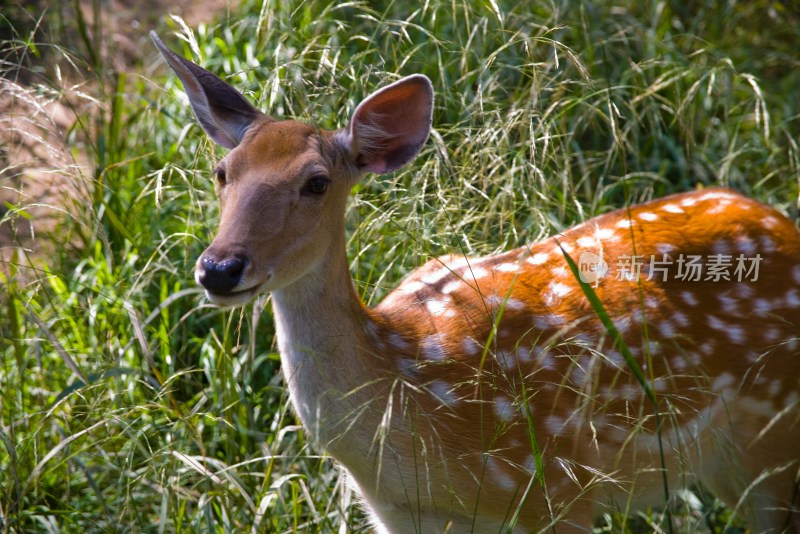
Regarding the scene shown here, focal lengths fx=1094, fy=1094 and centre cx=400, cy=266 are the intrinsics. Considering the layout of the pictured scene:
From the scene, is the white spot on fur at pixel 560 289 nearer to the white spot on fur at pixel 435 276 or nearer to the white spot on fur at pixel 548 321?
the white spot on fur at pixel 548 321

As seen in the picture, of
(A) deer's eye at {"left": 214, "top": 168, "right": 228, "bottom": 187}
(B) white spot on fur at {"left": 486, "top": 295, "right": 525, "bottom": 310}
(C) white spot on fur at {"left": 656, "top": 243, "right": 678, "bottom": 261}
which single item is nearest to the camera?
(A) deer's eye at {"left": 214, "top": 168, "right": 228, "bottom": 187}

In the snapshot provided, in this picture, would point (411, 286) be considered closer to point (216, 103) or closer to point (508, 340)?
point (508, 340)

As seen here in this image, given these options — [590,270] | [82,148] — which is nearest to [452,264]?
[590,270]

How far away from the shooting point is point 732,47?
6297 mm

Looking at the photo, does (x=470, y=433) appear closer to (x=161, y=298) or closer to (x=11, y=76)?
(x=161, y=298)

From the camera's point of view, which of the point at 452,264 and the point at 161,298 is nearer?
the point at 452,264

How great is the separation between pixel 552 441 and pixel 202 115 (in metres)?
1.58

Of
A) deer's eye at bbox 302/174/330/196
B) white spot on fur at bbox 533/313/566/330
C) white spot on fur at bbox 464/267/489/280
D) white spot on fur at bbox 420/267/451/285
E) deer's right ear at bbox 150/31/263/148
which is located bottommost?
white spot on fur at bbox 533/313/566/330

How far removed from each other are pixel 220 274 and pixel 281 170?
46 centimetres

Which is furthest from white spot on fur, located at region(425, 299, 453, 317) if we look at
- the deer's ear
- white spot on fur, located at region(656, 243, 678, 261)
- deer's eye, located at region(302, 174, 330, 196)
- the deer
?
white spot on fur, located at region(656, 243, 678, 261)

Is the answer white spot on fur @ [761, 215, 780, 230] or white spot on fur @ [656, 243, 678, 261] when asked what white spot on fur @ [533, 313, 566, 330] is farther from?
white spot on fur @ [761, 215, 780, 230]

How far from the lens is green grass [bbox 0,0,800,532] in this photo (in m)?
3.65

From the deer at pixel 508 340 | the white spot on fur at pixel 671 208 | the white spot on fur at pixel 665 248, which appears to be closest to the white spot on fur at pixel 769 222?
the deer at pixel 508 340

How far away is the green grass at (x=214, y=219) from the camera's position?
3646mm
